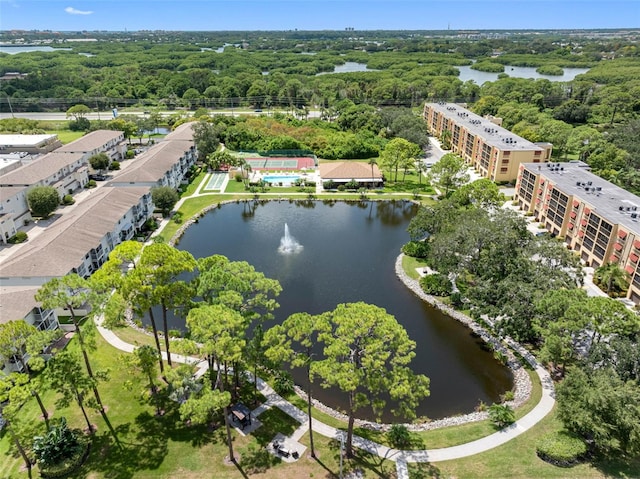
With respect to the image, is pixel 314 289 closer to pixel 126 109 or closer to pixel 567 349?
pixel 567 349

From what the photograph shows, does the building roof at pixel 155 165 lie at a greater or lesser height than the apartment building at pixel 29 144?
lesser

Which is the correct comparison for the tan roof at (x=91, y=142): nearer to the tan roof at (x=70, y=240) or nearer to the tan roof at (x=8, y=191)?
the tan roof at (x=8, y=191)

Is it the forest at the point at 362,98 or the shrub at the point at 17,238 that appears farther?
the forest at the point at 362,98

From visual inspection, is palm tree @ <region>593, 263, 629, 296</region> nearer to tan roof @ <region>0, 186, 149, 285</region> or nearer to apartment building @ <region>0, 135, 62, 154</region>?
tan roof @ <region>0, 186, 149, 285</region>

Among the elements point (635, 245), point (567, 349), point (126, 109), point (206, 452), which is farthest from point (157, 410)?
point (126, 109)

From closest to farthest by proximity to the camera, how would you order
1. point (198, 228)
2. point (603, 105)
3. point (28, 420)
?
1. point (28, 420)
2. point (198, 228)
3. point (603, 105)

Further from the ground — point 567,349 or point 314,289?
point 567,349

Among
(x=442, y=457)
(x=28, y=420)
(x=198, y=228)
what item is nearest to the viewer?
(x=442, y=457)

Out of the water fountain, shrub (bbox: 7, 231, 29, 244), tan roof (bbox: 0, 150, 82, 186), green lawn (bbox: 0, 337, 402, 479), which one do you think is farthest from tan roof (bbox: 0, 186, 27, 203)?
green lawn (bbox: 0, 337, 402, 479)

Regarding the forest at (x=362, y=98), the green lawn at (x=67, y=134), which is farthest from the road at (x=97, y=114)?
the green lawn at (x=67, y=134)
